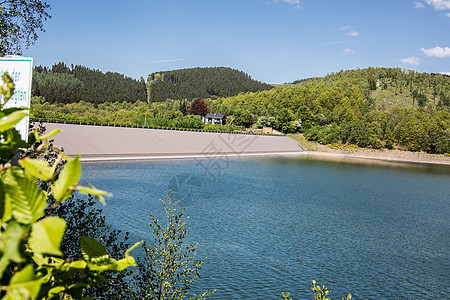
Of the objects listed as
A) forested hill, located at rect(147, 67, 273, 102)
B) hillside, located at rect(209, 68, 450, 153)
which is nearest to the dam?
hillside, located at rect(209, 68, 450, 153)

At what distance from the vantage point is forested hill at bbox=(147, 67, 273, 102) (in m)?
119

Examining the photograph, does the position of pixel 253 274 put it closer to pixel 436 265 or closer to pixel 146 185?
pixel 436 265

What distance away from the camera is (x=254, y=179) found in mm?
26078

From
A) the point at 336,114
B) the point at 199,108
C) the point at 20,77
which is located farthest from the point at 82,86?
the point at 20,77

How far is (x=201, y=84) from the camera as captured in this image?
14188 centimetres

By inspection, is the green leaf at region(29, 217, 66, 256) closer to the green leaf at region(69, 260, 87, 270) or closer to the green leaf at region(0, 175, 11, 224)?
the green leaf at region(0, 175, 11, 224)

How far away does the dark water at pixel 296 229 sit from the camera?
10.3m

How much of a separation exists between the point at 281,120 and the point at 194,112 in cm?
2234

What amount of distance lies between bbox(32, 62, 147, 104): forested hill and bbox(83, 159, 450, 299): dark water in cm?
6319

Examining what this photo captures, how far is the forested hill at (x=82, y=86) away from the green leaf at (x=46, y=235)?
87.5 metres

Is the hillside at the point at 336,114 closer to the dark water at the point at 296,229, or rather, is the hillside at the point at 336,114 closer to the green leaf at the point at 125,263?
the dark water at the point at 296,229

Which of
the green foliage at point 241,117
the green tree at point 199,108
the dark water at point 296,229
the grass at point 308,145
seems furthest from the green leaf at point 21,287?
the green tree at point 199,108

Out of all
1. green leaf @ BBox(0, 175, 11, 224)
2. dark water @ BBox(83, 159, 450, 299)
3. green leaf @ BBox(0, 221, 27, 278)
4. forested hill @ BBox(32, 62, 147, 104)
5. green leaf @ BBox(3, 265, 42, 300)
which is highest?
forested hill @ BBox(32, 62, 147, 104)

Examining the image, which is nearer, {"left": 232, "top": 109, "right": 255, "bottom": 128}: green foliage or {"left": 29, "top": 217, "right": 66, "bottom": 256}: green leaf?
{"left": 29, "top": 217, "right": 66, "bottom": 256}: green leaf
